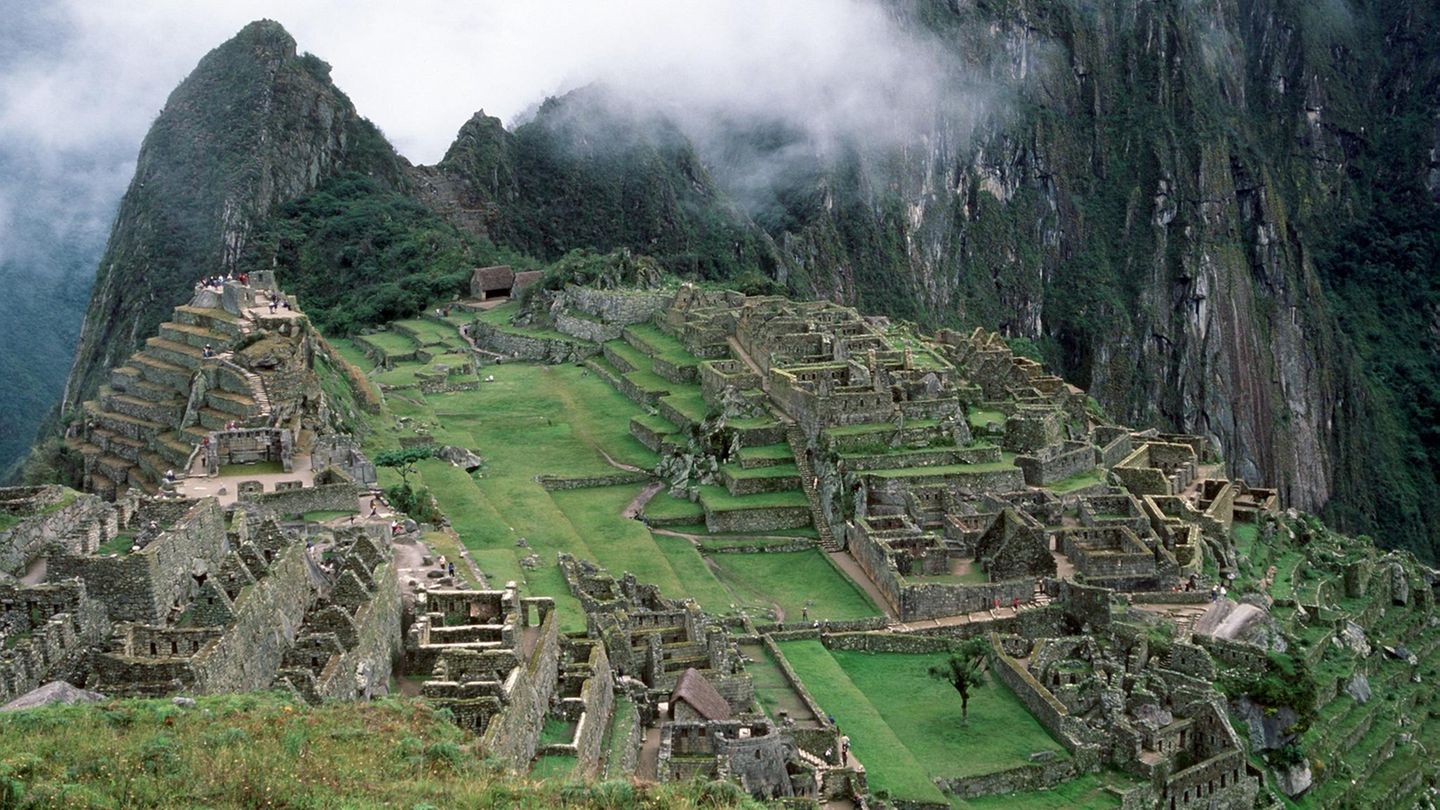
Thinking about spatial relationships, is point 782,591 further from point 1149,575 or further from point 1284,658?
point 1284,658

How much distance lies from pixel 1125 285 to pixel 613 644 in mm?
175689

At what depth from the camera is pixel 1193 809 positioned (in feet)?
113

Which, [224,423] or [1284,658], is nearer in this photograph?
[1284,658]

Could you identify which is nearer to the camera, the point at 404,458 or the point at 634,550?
the point at 634,550

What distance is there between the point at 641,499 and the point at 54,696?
33.4m

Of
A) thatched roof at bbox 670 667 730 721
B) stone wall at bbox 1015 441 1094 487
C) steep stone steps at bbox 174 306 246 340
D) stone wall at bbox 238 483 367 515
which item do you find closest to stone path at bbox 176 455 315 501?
stone wall at bbox 238 483 367 515

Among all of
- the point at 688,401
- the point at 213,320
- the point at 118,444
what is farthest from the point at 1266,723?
the point at 213,320

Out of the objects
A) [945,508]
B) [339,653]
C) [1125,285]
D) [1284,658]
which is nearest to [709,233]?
[1125,285]

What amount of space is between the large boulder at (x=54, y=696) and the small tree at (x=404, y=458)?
24897 millimetres

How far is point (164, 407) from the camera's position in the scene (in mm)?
47750

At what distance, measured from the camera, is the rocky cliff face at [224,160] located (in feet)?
338

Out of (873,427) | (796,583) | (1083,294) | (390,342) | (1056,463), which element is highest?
(1083,294)

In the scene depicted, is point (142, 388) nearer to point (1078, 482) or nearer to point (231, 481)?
point (231, 481)

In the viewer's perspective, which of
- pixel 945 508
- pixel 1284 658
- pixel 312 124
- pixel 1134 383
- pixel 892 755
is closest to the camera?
pixel 892 755
